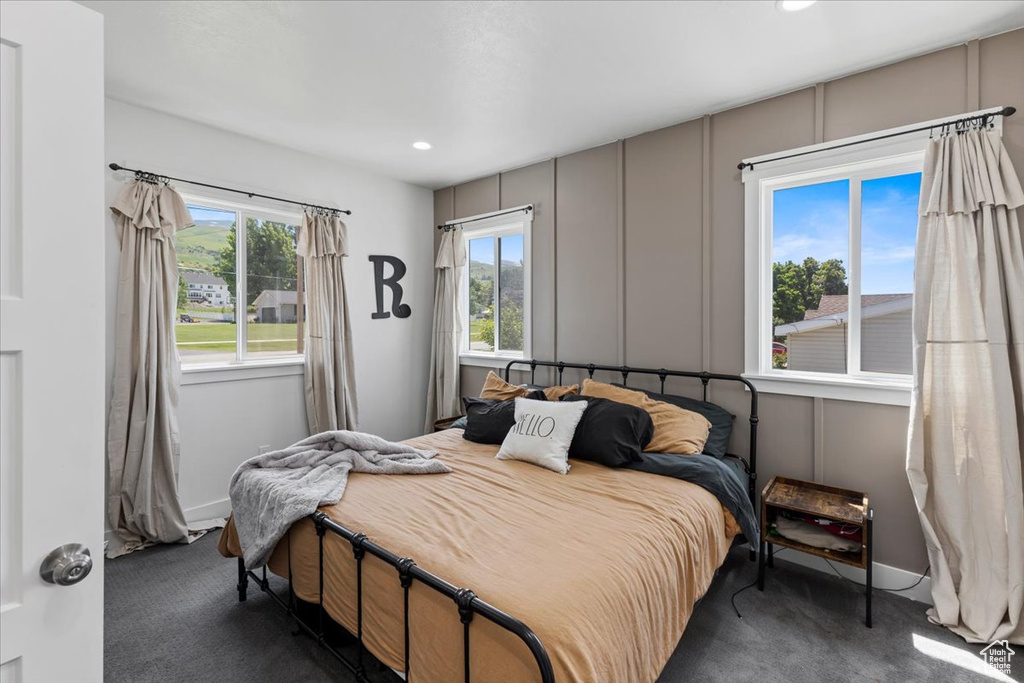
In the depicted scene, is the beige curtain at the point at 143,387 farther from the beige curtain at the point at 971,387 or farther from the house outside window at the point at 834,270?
the beige curtain at the point at 971,387

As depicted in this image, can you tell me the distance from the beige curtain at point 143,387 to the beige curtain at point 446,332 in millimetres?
2059

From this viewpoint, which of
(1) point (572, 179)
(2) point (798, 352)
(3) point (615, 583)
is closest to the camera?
(3) point (615, 583)

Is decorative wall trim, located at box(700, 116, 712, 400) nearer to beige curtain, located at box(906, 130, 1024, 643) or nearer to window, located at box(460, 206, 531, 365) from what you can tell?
beige curtain, located at box(906, 130, 1024, 643)

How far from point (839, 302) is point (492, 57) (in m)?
2.33

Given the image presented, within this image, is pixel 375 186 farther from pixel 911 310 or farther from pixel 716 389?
pixel 911 310

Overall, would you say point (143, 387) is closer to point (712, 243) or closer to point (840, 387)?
point (712, 243)

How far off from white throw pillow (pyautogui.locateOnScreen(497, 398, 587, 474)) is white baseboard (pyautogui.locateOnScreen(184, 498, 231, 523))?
85.9 inches

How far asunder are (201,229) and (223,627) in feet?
8.48

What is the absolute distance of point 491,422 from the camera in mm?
3041

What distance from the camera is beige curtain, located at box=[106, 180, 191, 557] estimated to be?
284cm

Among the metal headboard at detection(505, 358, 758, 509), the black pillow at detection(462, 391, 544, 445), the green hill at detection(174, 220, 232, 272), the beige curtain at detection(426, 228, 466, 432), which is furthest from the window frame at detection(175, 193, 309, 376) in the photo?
the metal headboard at detection(505, 358, 758, 509)

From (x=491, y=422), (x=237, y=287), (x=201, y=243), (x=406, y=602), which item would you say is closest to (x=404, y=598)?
(x=406, y=602)

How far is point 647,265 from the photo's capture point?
10.7 ft

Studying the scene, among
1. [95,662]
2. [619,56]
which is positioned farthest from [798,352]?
[95,662]
